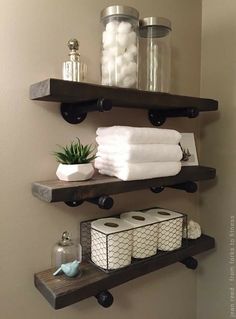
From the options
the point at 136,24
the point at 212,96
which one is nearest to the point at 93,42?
the point at 136,24

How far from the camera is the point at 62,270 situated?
638 mm

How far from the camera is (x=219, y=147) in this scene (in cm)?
96

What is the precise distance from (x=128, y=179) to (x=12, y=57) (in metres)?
0.38

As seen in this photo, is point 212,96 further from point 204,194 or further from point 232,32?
point 204,194

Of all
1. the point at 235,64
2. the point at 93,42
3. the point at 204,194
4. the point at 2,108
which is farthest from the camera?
the point at 204,194

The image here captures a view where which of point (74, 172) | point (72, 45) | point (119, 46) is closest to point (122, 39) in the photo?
point (119, 46)

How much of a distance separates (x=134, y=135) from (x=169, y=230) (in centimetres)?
32

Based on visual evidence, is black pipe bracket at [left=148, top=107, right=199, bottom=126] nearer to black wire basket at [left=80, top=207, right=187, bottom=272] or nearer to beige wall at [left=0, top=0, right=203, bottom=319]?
beige wall at [left=0, top=0, right=203, bottom=319]

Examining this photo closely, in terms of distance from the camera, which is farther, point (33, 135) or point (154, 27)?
point (154, 27)

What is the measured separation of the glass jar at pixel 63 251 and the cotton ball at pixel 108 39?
1.55 feet

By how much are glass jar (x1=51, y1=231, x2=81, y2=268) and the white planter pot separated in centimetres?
15

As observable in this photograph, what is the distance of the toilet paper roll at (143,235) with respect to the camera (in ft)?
2.32

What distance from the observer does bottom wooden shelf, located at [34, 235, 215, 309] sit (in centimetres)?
57

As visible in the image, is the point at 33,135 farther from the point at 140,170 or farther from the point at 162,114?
the point at 162,114
